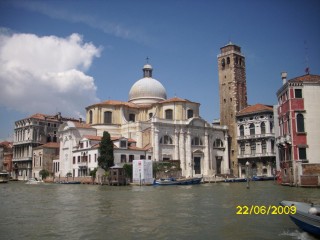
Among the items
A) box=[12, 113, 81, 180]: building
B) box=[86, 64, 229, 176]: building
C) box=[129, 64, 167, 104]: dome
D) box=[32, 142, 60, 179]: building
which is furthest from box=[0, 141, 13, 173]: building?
box=[129, 64, 167, 104]: dome

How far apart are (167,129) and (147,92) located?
485 inches

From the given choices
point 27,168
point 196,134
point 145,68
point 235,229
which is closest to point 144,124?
point 196,134

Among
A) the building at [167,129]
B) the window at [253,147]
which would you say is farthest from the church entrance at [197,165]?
the window at [253,147]

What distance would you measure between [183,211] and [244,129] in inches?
1867

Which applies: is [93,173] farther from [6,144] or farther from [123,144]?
[6,144]

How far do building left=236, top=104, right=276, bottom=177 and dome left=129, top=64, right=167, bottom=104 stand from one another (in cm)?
1503

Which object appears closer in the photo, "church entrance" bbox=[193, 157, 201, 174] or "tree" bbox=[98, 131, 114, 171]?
"tree" bbox=[98, 131, 114, 171]

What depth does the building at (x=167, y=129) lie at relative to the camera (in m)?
56.5

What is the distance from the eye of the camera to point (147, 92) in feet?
220

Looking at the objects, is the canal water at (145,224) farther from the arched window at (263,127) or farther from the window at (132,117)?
the window at (132,117)

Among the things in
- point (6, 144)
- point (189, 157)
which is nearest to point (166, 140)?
point (189, 157)

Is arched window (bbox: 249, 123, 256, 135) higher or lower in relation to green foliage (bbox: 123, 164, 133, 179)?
higher

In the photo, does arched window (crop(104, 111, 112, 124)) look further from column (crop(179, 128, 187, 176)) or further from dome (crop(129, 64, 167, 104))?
column (crop(179, 128, 187, 176))

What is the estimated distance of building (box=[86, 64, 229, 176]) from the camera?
56.5m
